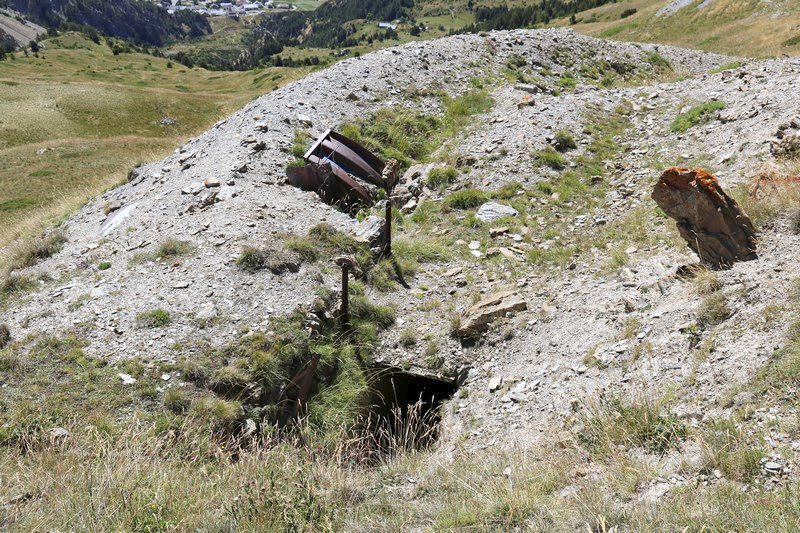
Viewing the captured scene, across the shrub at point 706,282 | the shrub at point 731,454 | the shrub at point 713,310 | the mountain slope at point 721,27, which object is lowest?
the shrub at point 731,454

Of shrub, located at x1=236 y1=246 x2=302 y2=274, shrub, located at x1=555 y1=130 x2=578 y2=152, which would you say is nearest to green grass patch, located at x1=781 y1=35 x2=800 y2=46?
shrub, located at x1=555 y1=130 x2=578 y2=152

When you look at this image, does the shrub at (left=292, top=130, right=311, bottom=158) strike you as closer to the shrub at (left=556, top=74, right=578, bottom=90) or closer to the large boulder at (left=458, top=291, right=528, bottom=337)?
the large boulder at (left=458, top=291, right=528, bottom=337)

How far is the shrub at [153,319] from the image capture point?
25.5 ft

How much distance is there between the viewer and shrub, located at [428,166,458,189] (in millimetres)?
13078

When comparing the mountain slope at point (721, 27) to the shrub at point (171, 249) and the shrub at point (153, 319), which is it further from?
the shrub at point (153, 319)

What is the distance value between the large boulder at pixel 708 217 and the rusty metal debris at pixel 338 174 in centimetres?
636

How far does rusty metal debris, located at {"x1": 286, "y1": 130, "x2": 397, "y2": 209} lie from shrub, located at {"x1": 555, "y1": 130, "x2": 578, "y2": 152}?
4841mm

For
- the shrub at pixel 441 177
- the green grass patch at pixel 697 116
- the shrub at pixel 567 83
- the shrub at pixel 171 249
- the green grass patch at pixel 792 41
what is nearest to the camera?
the shrub at pixel 171 249

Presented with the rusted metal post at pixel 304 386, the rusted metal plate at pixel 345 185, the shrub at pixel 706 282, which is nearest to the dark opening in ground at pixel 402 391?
the rusted metal post at pixel 304 386

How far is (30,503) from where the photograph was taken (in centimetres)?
396

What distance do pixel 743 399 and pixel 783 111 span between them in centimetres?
1011

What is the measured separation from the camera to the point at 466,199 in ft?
39.7

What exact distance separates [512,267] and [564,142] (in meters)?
5.91

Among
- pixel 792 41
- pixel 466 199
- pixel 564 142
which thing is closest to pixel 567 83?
pixel 564 142
